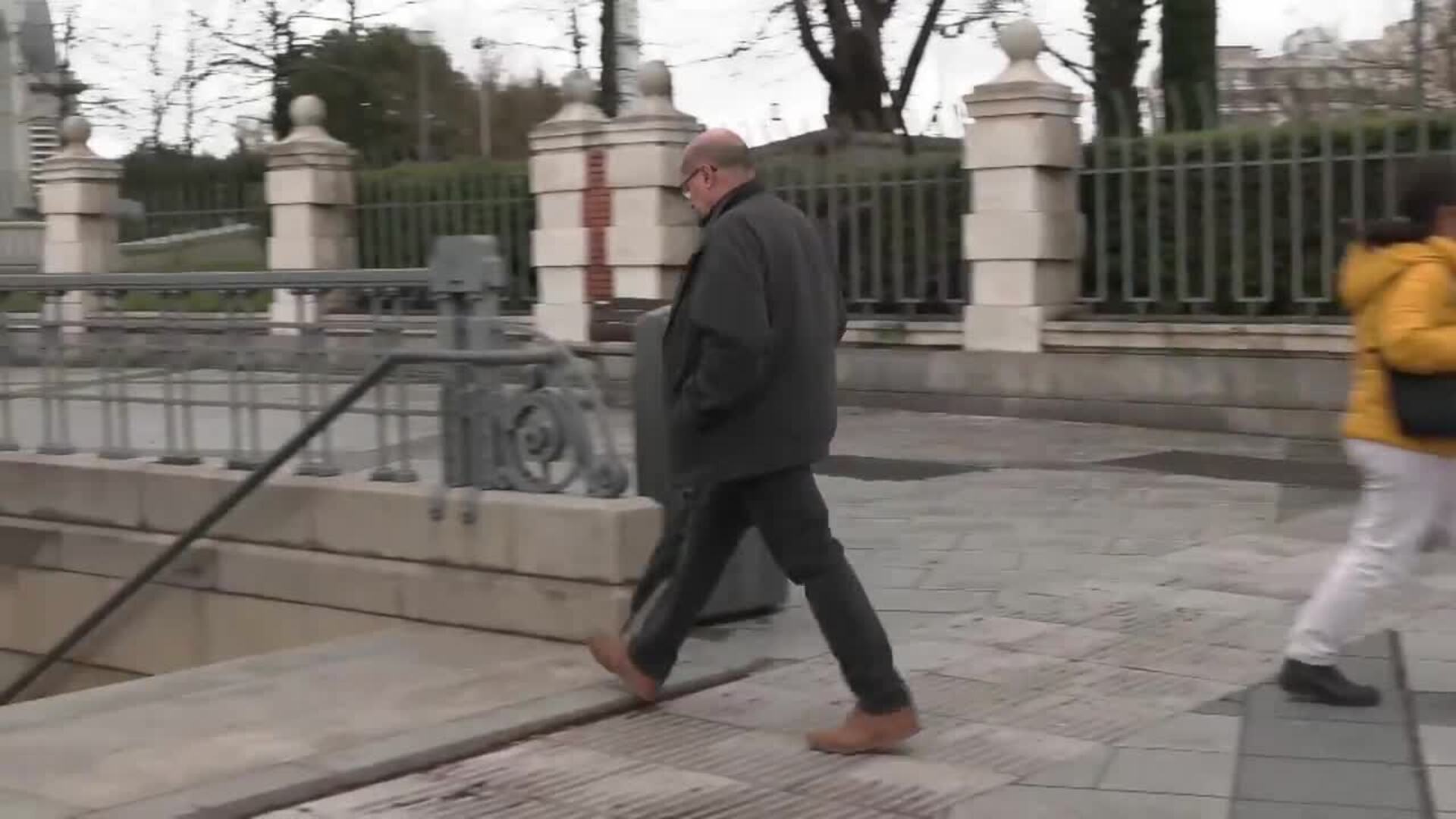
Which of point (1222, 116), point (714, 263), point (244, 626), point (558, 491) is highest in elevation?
point (1222, 116)

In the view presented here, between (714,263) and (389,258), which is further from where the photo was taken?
(389,258)

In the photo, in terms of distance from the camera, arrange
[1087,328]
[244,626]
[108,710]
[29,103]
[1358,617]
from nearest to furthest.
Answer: [1358,617] < [108,710] < [244,626] < [1087,328] < [29,103]

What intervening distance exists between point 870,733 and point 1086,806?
2.17 ft

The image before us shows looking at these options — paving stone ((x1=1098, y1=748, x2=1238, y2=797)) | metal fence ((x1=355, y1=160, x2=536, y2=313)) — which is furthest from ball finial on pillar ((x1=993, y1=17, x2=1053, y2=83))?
paving stone ((x1=1098, y1=748, x2=1238, y2=797))

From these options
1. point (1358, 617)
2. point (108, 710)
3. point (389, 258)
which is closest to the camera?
point (1358, 617)

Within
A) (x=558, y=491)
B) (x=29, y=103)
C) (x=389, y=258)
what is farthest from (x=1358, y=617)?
(x=29, y=103)

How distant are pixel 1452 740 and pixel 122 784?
3573mm

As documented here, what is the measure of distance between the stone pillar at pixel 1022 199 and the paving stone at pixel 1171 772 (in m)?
8.35

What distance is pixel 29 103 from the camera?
33531mm

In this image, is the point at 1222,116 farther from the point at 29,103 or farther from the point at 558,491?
the point at 29,103

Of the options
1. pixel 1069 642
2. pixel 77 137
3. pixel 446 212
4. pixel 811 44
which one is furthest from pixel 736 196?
pixel 77 137

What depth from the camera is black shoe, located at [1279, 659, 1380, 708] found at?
5.32 metres

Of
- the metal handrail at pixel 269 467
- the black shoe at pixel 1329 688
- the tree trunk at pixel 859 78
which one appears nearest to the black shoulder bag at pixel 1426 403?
the black shoe at pixel 1329 688

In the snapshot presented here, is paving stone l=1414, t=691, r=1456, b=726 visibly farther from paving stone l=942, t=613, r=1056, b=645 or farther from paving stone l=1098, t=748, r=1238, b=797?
paving stone l=942, t=613, r=1056, b=645
